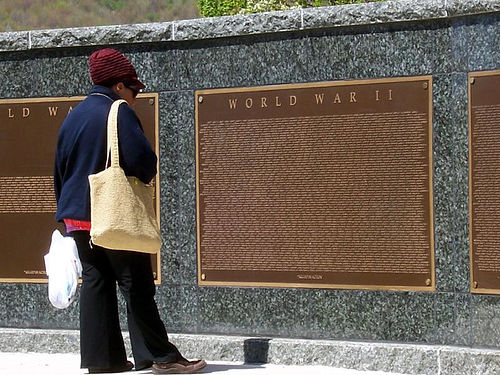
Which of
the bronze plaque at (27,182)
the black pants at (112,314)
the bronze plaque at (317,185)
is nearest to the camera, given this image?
the black pants at (112,314)

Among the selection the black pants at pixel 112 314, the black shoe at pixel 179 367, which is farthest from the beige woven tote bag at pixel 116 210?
the black shoe at pixel 179 367

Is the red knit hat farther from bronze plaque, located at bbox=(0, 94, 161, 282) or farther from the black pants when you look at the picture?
bronze plaque, located at bbox=(0, 94, 161, 282)

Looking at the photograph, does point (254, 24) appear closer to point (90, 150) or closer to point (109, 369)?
point (90, 150)

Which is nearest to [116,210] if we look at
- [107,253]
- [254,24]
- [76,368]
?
[107,253]

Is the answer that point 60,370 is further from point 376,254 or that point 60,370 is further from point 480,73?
point 480,73

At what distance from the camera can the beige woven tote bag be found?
6.45 m

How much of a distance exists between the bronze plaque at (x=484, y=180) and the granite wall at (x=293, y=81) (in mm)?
51

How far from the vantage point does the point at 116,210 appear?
21.2 feet

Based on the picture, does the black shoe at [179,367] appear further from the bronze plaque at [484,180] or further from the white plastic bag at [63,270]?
the bronze plaque at [484,180]

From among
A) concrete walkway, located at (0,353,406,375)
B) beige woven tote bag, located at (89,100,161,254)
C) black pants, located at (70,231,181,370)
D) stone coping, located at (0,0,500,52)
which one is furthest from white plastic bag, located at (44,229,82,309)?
stone coping, located at (0,0,500,52)

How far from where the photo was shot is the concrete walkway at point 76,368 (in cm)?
693

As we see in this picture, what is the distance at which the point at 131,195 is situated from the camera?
6.54 metres

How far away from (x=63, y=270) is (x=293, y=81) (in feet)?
5.86

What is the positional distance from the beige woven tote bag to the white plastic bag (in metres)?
0.36
